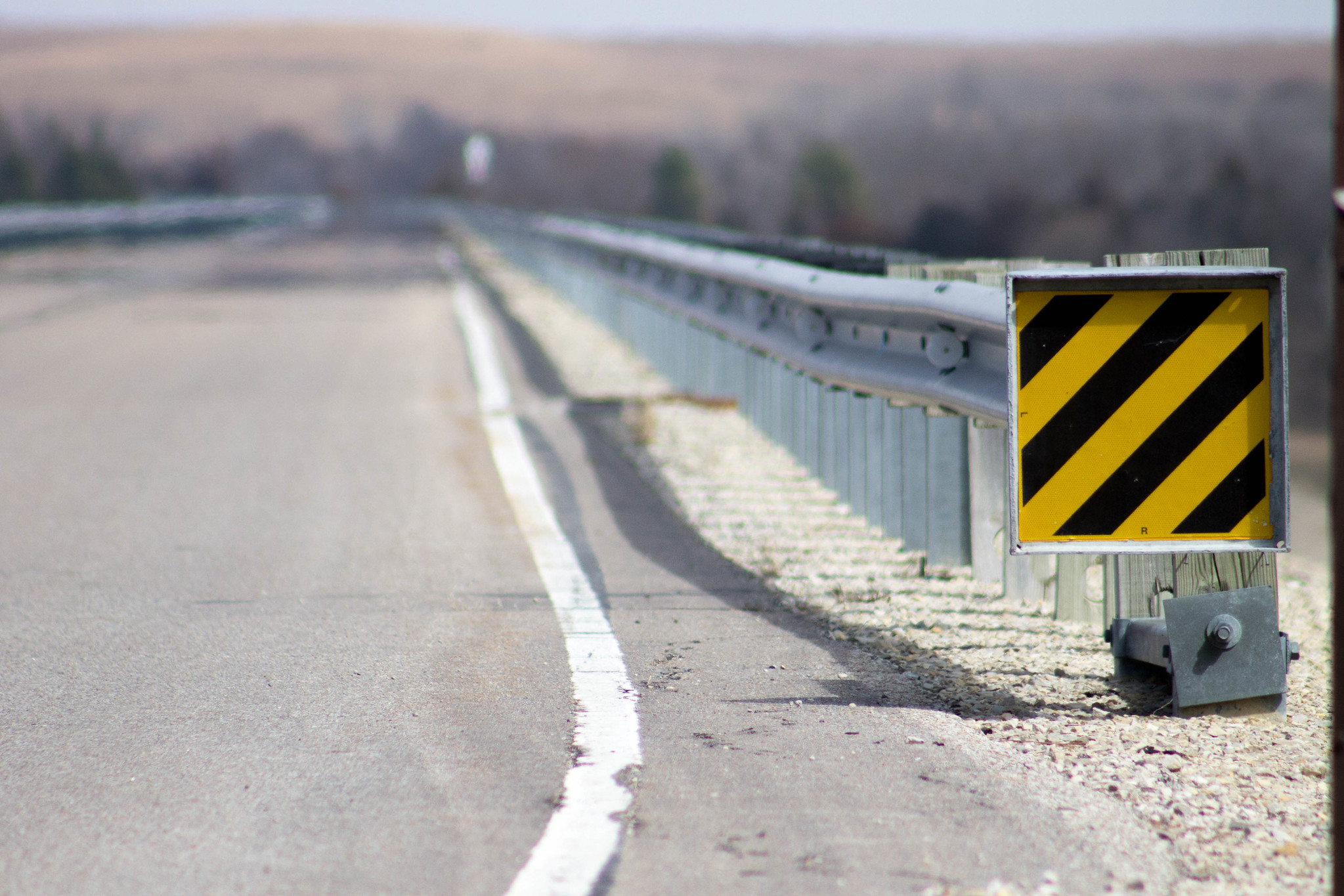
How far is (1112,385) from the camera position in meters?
4.21

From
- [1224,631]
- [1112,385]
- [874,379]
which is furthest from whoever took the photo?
[874,379]

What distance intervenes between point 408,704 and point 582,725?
1.83 feet

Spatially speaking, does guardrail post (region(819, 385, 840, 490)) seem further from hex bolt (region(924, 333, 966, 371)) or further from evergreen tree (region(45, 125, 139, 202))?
evergreen tree (region(45, 125, 139, 202))

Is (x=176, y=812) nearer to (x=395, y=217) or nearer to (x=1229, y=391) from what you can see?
(x=1229, y=391)

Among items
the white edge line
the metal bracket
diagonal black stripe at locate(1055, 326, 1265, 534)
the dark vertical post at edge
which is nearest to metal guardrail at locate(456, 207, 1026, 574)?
diagonal black stripe at locate(1055, 326, 1265, 534)

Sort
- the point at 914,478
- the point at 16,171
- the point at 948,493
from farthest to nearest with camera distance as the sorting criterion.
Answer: the point at 16,171 < the point at 914,478 < the point at 948,493

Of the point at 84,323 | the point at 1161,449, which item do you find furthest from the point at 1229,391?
the point at 84,323

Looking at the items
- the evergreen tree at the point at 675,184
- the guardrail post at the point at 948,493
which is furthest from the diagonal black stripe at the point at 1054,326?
the evergreen tree at the point at 675,184

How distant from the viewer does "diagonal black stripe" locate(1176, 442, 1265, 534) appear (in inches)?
162

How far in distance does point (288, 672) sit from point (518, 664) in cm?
71

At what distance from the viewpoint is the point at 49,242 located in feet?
125

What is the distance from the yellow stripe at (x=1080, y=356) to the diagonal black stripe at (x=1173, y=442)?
238mm

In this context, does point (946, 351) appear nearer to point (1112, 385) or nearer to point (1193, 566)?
point (1112, 385)

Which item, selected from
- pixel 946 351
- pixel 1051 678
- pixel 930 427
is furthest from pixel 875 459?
pixel 1051 678
